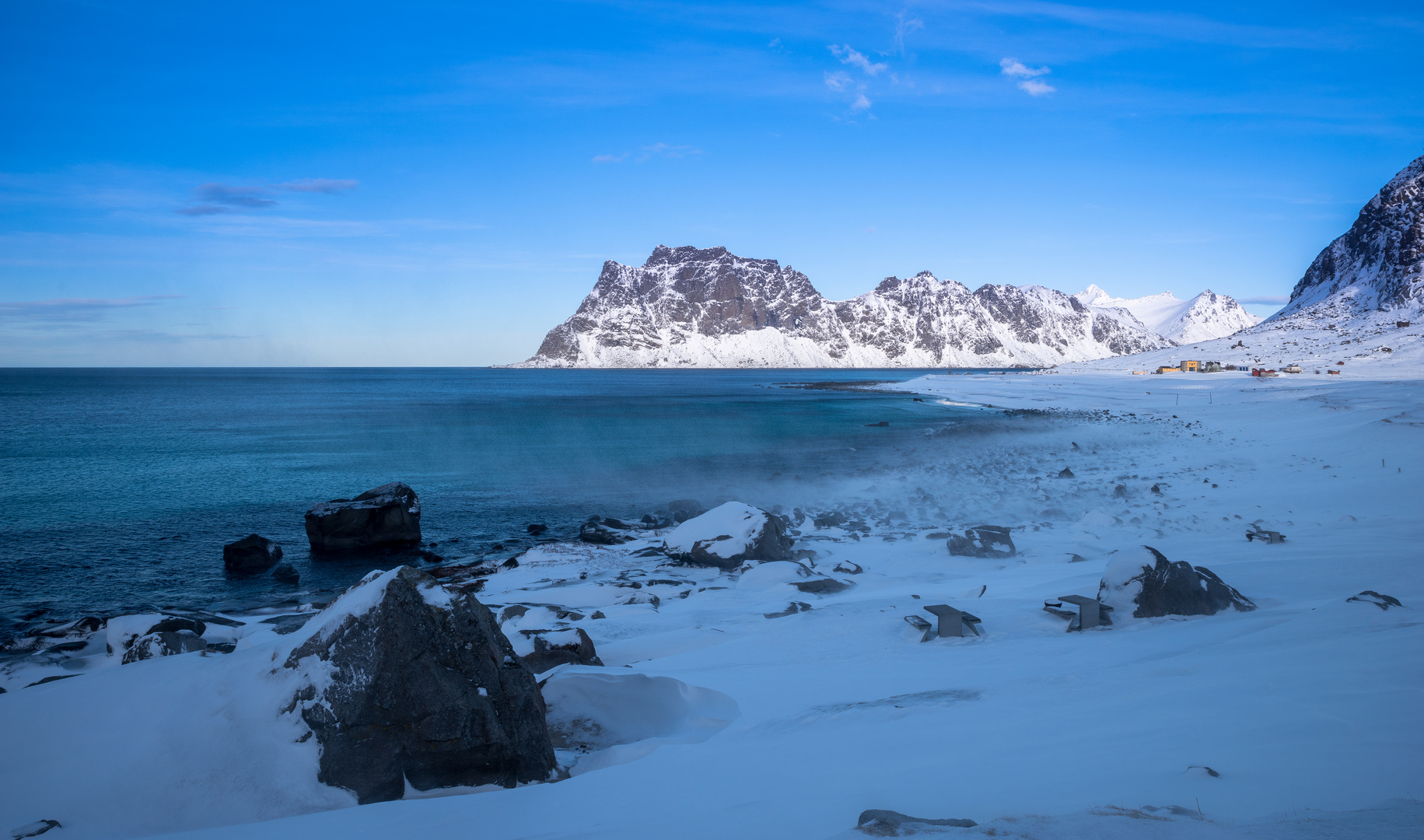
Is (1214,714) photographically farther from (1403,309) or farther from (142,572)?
(1403,309)

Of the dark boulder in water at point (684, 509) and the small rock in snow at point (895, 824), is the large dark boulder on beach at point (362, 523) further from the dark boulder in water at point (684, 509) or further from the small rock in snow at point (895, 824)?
the small rock in snow at point (895, 824)

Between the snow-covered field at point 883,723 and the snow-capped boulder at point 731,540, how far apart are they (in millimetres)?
1869

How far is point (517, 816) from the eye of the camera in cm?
392

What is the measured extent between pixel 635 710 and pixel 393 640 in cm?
203

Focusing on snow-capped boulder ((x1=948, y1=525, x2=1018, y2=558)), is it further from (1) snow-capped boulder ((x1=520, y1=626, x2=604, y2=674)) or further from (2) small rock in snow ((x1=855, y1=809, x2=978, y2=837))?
(2) small rock in snow ((x1=855, y1=809, x2=978, y2=837))

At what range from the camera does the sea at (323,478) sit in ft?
48.0

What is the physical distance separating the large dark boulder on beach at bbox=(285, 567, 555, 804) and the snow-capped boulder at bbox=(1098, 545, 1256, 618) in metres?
6.17

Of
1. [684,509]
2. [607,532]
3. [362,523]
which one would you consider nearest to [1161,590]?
[607,532]

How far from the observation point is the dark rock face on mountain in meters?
64.0

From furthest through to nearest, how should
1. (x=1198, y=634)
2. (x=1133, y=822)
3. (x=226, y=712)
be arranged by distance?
1. (x=1198, y=634)
2. (x=226, y=712)
3. (x=1133, y=822)

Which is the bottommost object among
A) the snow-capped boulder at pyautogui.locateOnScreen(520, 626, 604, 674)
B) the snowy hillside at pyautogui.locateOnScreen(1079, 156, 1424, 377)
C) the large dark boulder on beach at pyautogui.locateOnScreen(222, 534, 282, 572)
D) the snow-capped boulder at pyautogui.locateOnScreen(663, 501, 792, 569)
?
the large dark boulder on beach at pyautogui.locateOnScreen(222, 534, 282, 572)

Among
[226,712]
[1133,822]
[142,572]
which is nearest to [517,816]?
[226,712]

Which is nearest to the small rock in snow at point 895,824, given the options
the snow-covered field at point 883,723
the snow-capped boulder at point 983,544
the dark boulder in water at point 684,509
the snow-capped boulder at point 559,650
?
the snow-covered field at point 883,723

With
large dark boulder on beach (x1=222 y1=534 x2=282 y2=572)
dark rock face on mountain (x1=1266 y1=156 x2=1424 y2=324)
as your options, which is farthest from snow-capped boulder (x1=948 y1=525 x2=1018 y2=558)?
dark rock face on mountain (x1=1266 y1=156 x2=1424 y2=324)
